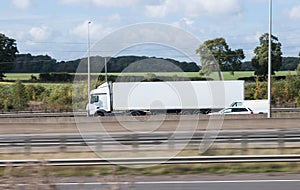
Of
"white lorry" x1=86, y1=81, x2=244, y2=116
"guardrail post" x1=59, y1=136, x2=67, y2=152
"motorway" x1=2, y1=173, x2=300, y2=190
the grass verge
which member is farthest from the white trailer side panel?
"motorway" x1=2, y1=173, x2=300, y2=190

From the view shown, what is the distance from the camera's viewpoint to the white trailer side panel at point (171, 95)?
71.2 feet

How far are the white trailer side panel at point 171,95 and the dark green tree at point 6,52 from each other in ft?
130

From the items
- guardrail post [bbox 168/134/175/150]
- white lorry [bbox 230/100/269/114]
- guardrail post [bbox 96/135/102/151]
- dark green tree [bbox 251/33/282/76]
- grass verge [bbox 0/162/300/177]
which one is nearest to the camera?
Answer: grass verge [bbox 0/162/300/177]

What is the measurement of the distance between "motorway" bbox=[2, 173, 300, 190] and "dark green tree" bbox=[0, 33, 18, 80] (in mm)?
64612

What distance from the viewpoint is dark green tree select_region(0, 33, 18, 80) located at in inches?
3031

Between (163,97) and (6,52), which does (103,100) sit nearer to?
(163,97)

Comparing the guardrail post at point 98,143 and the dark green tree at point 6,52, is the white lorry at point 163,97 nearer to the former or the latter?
the guardrail post at point 98,143

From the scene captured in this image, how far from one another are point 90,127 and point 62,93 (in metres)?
36.0

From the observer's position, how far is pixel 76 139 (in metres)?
19.3

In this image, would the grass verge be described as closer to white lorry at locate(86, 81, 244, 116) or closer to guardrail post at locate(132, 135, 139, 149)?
guardrail post at locate(132, 135, 139, 149)

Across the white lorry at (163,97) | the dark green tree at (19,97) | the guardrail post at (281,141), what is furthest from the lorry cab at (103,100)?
the guardrail post at (281,141)

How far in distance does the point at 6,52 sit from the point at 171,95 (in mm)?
50826

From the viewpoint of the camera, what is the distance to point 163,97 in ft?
105

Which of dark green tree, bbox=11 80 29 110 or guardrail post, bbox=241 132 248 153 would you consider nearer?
guardrail post, bbox=241 132 248 153
